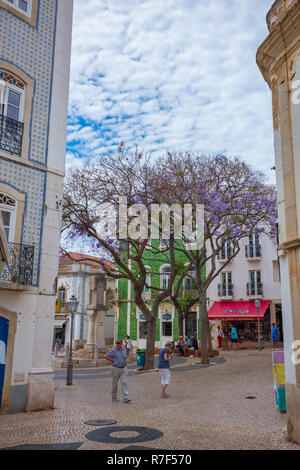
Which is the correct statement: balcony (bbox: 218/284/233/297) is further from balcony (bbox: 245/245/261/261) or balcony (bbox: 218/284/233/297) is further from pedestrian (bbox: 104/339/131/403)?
pedestrian (bbox: 104/339/131/403)

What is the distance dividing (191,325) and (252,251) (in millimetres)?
8305

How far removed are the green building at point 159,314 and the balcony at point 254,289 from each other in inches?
176

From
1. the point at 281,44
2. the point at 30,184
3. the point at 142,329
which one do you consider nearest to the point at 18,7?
the point at 30,184

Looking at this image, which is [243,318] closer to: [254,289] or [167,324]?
[254,289]

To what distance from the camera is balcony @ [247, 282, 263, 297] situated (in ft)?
108

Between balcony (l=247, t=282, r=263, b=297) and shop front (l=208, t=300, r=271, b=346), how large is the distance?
2.24ft

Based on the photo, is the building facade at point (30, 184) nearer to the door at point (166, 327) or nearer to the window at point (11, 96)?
the window at point (11, 96)

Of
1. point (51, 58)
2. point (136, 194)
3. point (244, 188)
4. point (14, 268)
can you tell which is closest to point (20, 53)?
point (51, 58)

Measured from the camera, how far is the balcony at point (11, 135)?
1094 centimetres

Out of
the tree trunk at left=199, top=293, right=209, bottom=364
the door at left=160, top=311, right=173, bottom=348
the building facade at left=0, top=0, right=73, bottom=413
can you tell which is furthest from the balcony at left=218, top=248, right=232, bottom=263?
the building facade at left=0, top=0, right=73, bottom=413

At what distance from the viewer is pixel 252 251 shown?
3403cm

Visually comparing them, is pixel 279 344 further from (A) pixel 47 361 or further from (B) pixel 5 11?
(B) pixel 5 11

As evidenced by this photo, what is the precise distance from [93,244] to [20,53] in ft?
33.4

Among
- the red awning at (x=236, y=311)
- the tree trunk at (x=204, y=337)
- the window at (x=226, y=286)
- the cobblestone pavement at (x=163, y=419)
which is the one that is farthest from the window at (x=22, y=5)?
the window at (x=226, y=286)
